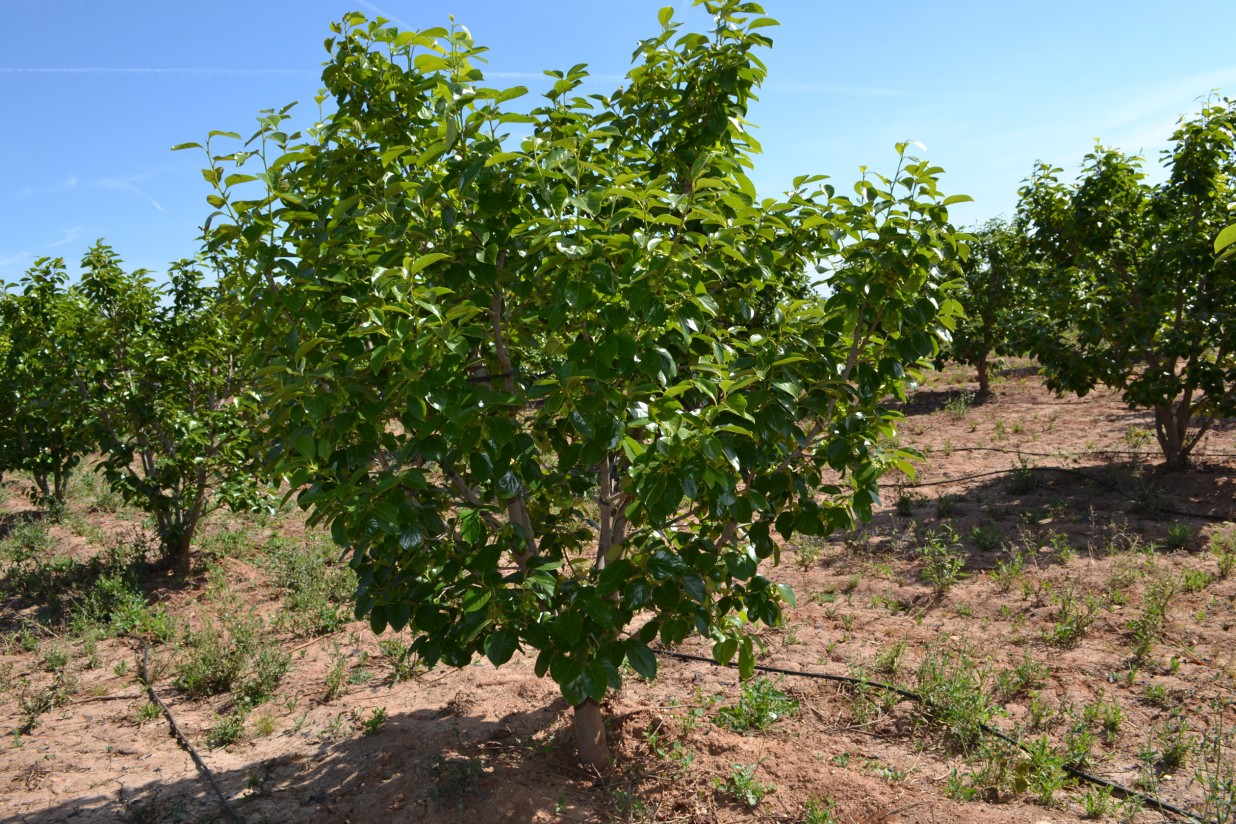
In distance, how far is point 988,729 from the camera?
4102mm

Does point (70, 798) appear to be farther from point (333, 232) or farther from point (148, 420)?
point (148, 420)

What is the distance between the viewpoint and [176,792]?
A: 164 inches

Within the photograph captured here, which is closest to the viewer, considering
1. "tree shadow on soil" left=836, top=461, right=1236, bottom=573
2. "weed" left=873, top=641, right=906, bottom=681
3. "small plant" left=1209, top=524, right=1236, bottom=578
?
"weed" left=873, top=641, right=906, bottom=681

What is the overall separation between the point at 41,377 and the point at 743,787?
786 centimetres

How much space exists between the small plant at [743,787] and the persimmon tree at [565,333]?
2.38 ft

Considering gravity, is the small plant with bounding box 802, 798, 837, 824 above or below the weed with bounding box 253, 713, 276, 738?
above

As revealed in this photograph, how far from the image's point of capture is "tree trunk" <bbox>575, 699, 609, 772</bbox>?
12.9 feet

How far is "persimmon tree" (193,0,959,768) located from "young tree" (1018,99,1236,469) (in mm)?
A: 5697

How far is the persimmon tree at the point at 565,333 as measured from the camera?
2.67 m

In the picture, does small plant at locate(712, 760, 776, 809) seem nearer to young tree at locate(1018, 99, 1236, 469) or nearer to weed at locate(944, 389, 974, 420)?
young tree at locate(1018, 99, 1236, 469)

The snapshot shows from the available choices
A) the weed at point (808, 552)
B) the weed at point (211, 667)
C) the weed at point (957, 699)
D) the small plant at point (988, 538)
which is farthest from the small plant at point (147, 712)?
the small plant at point (988, 538)

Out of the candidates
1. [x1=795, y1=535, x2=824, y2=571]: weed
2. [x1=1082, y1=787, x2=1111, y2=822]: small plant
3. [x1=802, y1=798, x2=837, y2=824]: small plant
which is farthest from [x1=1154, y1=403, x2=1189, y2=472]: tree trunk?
[x1=802, y1=798, x2=837, y2=824]: small plant

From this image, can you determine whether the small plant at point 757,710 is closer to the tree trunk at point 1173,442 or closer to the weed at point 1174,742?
the weed at point 1174,742

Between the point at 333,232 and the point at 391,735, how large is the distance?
9.29ft
